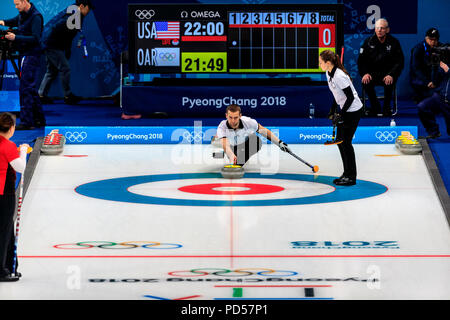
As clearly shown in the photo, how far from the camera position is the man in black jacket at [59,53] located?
13711 millimetres

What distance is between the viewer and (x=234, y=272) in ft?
17.4

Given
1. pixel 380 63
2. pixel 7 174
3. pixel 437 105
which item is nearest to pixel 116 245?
pixel 7 174

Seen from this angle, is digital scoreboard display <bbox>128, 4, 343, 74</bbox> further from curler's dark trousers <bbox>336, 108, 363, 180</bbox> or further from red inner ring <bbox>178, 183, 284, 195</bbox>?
red inner ring <bbox>178, 183, 284, 195</bbox>

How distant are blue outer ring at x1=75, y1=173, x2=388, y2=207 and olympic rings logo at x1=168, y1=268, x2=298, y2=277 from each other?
170cm

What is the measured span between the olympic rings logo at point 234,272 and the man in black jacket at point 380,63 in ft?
21.7

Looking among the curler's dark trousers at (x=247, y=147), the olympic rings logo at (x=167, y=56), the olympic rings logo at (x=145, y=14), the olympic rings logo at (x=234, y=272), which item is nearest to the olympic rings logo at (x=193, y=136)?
the curler's dark trousers at (x=247, y=147)

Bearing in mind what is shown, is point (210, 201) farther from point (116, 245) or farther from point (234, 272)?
point (234, 272)

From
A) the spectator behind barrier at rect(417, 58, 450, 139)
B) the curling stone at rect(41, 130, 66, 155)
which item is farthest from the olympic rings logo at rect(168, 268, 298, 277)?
the spectator behind barrier at rect(417, 58, 450, 139)

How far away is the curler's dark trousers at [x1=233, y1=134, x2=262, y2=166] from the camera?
8859 mm

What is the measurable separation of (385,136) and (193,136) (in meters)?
2.74

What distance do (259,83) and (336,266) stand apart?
22.5 feet

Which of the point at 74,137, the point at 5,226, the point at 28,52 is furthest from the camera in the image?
the point at 74,137

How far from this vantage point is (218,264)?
5488 mm
